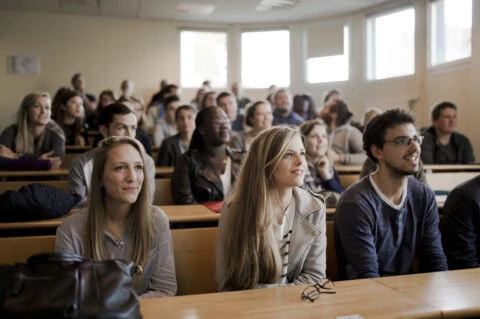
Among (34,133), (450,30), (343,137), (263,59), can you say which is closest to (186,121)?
(34,133)

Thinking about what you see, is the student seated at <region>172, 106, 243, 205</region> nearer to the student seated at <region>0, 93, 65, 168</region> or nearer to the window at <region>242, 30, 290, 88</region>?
the student seated at <region>0, 93, 65, 168</region>

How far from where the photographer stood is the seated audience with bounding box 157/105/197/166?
4578 millimetres

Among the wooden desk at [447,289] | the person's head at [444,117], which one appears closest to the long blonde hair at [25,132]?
the wooden desk at [447,289]

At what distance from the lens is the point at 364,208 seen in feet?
7.16

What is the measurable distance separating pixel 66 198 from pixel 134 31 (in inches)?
336

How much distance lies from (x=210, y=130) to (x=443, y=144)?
2.65 meters

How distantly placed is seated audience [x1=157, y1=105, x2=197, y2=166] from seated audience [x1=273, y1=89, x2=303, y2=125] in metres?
1.85

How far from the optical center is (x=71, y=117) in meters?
5.80

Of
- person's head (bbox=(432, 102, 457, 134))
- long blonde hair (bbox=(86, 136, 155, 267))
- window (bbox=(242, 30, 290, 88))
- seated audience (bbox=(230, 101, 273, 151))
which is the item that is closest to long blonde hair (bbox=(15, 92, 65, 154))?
seated audience (bbox=(230, 101, 273, 151))

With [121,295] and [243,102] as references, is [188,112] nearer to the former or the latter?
[121,295]

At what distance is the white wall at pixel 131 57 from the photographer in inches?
378

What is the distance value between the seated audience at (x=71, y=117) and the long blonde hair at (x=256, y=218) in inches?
163

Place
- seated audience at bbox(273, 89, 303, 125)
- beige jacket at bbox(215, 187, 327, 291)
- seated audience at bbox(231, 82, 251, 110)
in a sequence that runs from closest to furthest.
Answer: beige jacket at bbox(215, 187, 327, 291) → seated audience at bbox(273, 89, 303, 125) → seated audience at bbox(231, 82, 251, 110)

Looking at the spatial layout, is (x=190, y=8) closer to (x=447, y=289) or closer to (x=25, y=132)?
(x=25, y=132)
